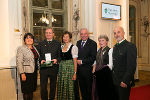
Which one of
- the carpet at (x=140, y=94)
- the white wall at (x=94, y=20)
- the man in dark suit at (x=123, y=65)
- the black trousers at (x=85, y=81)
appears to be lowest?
the carpet at (x=140, y=94)

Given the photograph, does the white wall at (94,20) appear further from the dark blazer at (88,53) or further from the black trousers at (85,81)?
the black trousers at (85,81)

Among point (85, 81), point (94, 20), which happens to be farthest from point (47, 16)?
point (85, 81)

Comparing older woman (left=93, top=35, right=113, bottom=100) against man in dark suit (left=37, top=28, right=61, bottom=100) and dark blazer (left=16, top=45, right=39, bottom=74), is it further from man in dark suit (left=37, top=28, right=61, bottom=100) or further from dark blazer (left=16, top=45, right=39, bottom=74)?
dark blazer (left=16, top=45, right=39, bottom=74)

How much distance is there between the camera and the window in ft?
17.5

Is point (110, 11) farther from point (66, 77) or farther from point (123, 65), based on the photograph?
point (123, 65)

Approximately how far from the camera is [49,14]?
5.56 metres

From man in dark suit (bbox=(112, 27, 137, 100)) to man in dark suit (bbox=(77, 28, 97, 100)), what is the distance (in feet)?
2.62

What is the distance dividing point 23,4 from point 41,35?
99cm

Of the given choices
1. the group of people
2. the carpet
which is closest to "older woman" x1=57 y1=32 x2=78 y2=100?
the group of people

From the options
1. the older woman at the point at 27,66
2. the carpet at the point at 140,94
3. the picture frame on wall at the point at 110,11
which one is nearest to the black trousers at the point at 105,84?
the older woman at the point at 27,66

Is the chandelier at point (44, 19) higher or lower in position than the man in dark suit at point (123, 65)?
higher

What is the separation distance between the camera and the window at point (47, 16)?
17.5 feet

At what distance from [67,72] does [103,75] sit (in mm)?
689

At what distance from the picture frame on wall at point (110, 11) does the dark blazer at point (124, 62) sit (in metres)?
3.05
